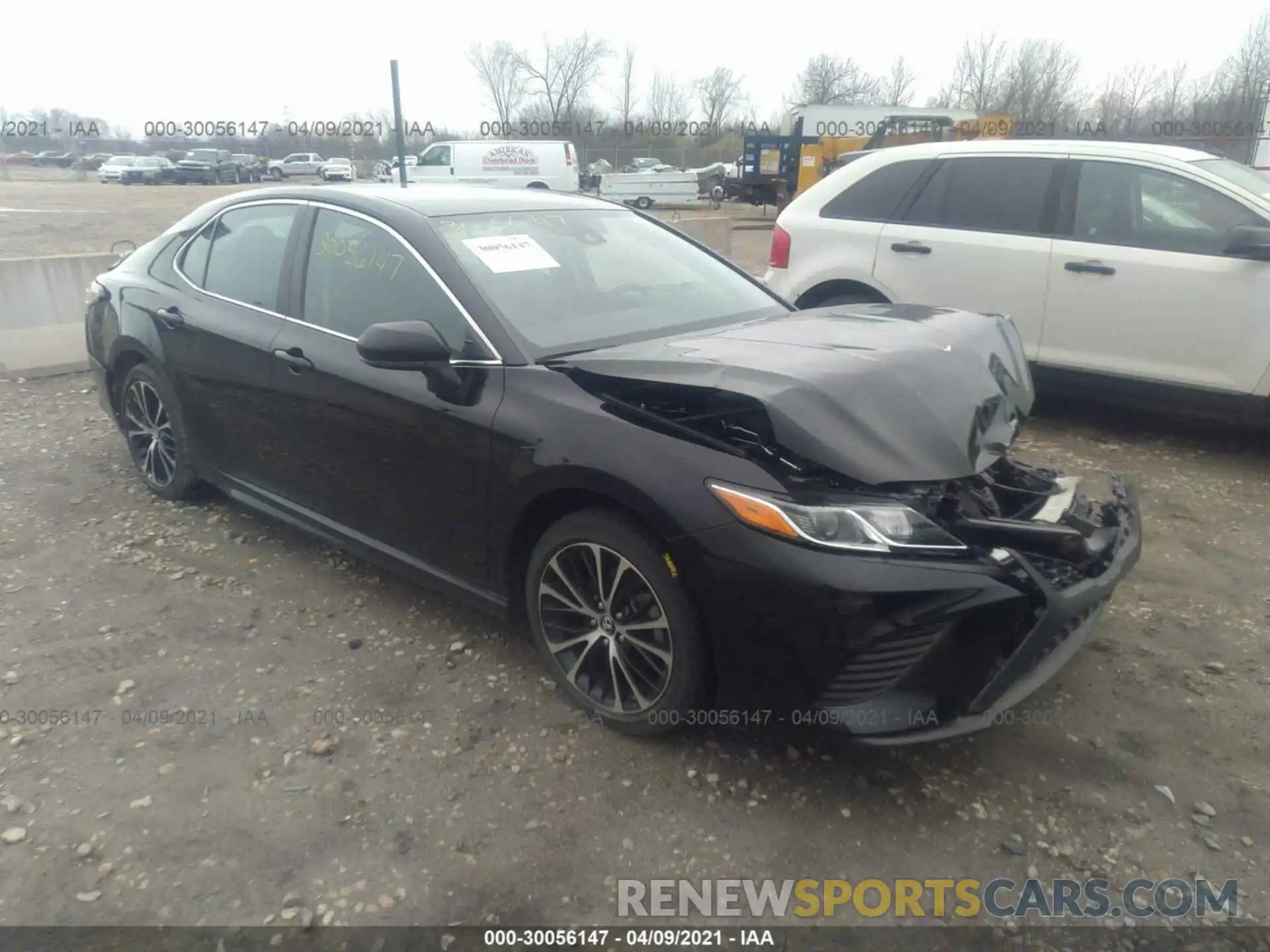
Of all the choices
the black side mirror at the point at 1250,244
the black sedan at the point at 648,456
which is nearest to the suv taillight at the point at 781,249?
the black sedan at the point at 648,456

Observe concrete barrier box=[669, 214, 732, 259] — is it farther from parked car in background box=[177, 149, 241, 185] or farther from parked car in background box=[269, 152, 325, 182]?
parked car in background box=[269, 152, 325, 182]

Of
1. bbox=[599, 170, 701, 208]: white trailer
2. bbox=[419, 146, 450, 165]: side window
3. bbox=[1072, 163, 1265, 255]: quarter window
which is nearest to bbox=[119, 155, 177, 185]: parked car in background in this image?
bbox=[419, 146, 450, 165]: side window

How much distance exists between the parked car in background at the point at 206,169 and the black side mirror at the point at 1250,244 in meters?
47.6

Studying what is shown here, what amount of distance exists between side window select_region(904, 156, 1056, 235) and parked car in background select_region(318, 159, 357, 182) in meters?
38.1

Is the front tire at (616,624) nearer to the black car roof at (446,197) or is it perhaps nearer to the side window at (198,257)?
the black car roof at (446,197)

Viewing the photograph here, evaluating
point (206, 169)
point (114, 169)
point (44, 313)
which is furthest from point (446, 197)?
point (114, 169)

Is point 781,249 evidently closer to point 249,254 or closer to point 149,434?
point 249,254

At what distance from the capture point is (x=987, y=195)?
5.82m

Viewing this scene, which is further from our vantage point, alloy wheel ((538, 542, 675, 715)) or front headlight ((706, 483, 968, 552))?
alloy wheel ((538, 542, 675, 715))

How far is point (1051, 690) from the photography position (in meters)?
3.14

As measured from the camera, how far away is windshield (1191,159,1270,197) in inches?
201

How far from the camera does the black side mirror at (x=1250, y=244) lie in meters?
4.76

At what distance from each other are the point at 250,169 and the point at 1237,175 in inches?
1942

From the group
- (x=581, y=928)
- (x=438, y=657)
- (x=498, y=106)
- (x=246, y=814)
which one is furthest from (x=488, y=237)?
(x=498, y=106)
